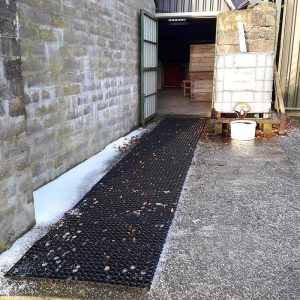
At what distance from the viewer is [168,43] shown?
1817 centimetres

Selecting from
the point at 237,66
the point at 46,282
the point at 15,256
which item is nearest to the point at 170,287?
the point at 46,282

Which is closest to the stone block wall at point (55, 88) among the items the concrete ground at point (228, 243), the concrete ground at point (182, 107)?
the concrete ground at point (228, 243)

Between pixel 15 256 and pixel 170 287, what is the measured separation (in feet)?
4.65

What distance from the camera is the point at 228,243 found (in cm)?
320

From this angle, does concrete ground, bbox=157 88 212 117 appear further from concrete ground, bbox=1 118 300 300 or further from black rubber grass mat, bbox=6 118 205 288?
concrete ground, bbox=1 118 300 300

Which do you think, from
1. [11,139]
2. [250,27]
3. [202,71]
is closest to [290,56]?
[250,27]

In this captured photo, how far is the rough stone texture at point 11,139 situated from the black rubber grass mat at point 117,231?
1.10 ft

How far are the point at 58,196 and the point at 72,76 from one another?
1.90m

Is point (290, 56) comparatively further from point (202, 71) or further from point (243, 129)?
point (202, 71)

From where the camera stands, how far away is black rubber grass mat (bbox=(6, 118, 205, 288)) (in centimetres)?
278

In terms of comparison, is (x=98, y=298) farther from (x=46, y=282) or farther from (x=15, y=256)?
(x=15, y=256)

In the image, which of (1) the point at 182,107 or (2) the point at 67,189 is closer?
(2) the point at 67,189

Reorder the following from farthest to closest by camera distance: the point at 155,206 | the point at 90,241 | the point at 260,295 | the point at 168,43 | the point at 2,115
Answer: the point at 168,43 → the point at 155,206 → the point at 90,241 → the point at 2,115 → the point at 260,295

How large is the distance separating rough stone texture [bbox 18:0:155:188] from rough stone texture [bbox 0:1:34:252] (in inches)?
40.1
